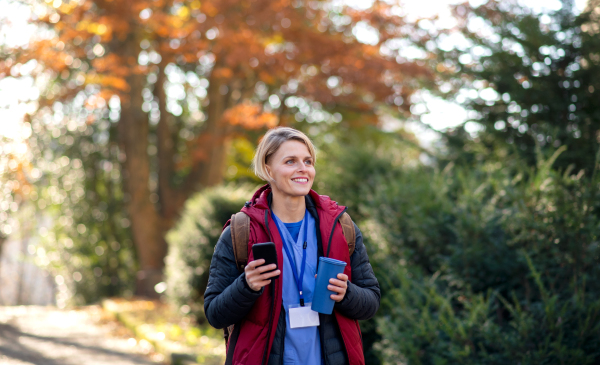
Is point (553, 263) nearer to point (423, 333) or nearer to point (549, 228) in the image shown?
point (549, 228)

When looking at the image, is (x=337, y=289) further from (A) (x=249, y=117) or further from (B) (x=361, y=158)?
(A) (x=249, y=117)

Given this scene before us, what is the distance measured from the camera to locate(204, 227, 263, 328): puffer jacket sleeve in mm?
2215

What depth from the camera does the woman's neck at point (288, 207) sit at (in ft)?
8.09

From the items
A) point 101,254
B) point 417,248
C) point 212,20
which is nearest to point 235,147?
point 101,254

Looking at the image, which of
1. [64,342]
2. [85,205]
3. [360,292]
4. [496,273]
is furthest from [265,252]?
[85,205]

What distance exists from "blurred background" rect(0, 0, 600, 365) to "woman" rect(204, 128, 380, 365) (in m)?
1.48

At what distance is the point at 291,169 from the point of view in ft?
7.89

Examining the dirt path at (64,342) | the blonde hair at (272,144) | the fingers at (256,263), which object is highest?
the blonde hair at (272,144)

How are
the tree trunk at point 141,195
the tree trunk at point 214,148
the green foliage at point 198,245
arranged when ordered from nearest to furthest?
the green foliage at point 198,245
the tree trunk at point 141,195
the tree trunk at point 214,148

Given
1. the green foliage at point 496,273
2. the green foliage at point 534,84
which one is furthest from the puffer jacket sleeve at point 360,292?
the green foliage at point 534,84

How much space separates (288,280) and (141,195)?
1161cm

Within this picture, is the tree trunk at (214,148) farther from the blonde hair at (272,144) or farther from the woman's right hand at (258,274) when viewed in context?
A: the woman's right hand at (258,274)

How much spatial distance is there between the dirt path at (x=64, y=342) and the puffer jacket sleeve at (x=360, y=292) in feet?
17.6

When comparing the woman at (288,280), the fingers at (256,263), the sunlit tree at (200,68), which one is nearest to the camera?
the fingers at (256,263)
